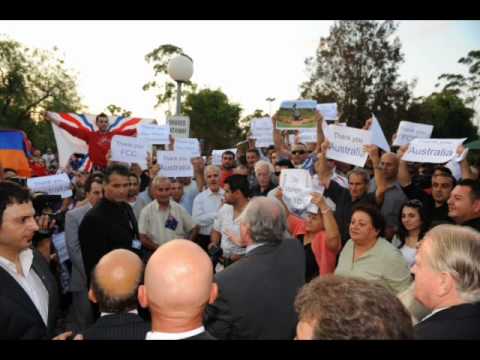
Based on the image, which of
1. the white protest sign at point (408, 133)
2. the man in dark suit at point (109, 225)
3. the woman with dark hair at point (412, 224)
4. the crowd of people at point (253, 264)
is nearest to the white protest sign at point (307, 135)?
the crowd of people at point (253, 264)

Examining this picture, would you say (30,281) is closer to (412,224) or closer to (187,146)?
(412,224)

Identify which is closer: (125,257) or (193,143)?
(125,257)

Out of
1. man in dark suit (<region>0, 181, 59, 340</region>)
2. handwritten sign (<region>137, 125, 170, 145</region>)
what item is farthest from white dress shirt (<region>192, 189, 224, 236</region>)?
man in dark suit (<region>0, 181, 59, 340</region>)

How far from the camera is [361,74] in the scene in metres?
32.8

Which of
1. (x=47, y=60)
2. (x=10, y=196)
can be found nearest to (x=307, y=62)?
(x=47, y=60)

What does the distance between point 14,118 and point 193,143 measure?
3484 cm

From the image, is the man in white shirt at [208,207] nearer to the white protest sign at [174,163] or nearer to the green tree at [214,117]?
the white protest sign at [174,163]

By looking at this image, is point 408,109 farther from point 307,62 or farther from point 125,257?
point 125,257

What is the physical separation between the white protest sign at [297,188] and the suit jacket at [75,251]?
227 centimetres

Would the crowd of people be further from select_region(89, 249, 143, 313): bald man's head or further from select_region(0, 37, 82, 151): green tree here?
select_region(0, 37, 82, 151): green tree

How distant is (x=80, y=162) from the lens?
9352mm

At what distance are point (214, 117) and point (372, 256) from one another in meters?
52.9

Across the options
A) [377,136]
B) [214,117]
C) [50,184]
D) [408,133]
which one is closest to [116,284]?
[50,184]

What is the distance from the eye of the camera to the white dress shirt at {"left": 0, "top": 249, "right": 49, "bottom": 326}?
9.09ft
